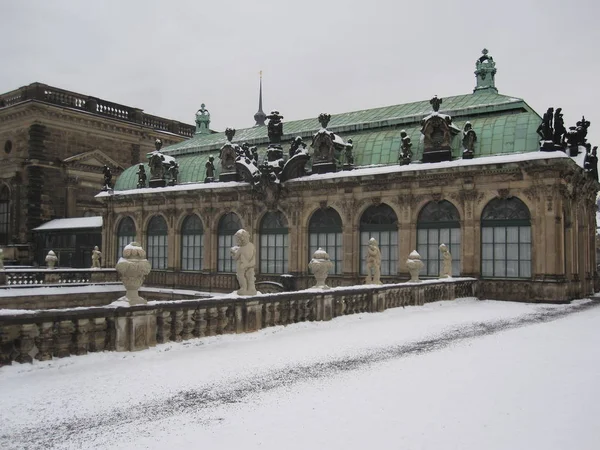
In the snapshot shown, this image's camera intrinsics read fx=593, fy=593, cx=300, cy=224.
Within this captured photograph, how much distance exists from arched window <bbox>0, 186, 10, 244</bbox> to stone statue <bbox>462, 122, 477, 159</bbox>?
122 feet

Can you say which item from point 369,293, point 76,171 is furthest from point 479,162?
point 76,171

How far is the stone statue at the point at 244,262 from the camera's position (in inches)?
575

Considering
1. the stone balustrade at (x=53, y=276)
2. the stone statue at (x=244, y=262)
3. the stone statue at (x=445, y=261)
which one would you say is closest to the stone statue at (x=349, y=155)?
the stone statue at (x=445, y=261)

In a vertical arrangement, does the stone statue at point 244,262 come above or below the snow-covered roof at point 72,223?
below

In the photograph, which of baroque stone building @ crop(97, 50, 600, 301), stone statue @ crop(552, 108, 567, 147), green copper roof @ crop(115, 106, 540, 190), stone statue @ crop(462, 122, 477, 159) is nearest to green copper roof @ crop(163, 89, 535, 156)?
baroque stone building @ crop(97, 50, 600, 301)

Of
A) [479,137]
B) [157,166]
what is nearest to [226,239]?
[157,166]

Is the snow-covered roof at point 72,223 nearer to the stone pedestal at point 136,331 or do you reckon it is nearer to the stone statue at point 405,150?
the stone statue at point 405,150

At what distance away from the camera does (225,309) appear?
13.2 metres

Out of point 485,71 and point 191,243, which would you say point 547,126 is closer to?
point 485,71

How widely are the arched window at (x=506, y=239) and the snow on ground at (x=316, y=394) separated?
11.1 metres

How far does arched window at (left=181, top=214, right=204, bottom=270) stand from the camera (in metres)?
35.3

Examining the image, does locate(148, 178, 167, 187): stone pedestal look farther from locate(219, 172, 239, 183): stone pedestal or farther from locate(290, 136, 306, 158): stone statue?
locate(290, 136, 306, 158): stone statue

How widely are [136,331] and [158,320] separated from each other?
28.3 inches

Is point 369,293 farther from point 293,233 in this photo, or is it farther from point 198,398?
point 293,233
